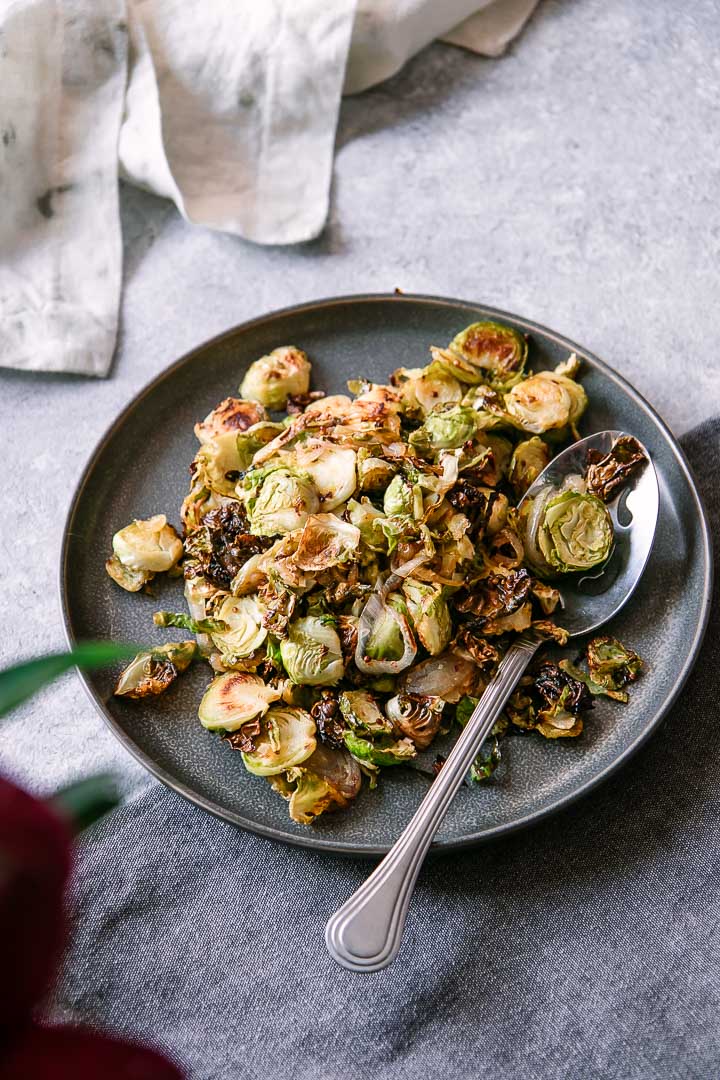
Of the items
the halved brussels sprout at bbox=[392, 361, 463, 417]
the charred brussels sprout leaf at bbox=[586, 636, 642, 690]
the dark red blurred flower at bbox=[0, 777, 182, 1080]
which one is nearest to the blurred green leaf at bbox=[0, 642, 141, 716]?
the dark red blurred flower at bbox=[0, 777, 182, 1080]

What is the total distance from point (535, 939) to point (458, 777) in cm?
31

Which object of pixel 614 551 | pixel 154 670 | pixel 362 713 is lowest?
pixel 154 670

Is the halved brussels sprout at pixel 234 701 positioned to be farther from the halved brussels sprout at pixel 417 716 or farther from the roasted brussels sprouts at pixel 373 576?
the halved brussels sprout at pixel 417 716

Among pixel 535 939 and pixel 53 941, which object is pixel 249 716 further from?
pixel 53 941

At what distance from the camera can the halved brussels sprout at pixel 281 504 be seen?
67.4 inches

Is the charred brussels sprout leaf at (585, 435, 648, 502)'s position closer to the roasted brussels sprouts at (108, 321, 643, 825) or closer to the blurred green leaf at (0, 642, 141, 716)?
the roasted brussels sprouts at (108, 321, 643, 825)

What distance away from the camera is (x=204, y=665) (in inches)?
70.4

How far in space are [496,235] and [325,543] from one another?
1.25m

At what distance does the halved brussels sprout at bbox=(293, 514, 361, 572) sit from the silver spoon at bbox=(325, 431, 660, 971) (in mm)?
325

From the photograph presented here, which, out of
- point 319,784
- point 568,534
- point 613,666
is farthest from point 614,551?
point 319,784

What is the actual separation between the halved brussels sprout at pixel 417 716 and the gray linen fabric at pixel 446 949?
233 mm

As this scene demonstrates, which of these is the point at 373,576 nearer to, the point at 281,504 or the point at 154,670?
the point at 281,504

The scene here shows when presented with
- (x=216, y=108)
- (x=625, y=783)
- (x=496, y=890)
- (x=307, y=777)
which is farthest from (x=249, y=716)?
(x=216, y=108)

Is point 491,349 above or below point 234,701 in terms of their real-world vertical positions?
above
